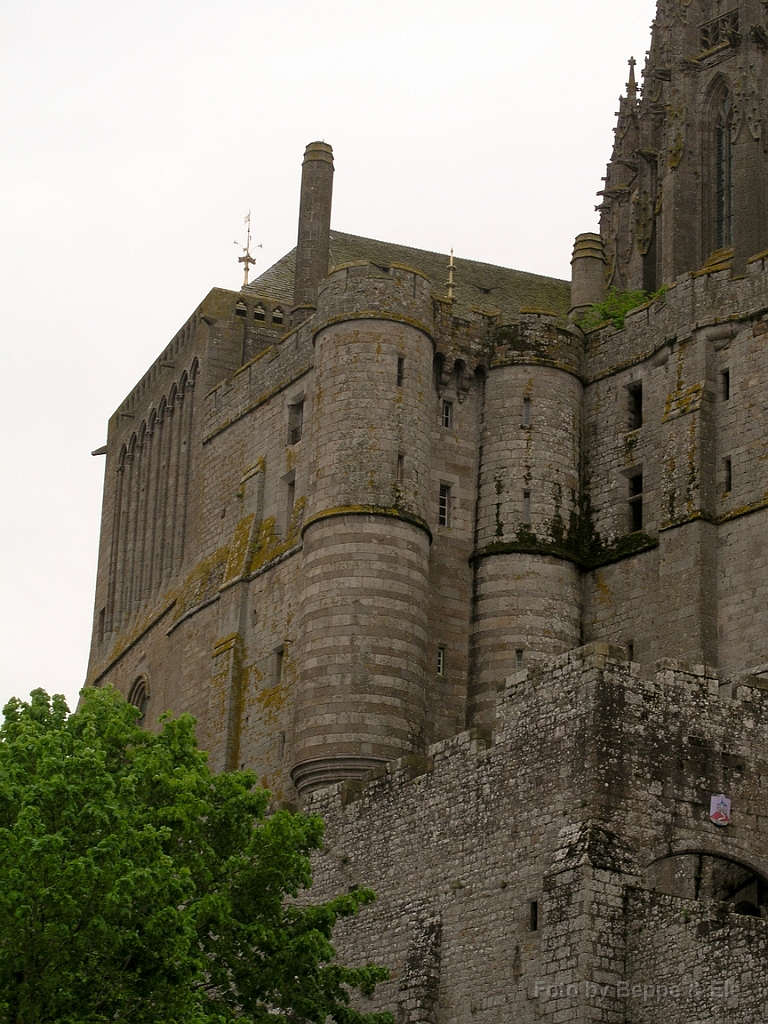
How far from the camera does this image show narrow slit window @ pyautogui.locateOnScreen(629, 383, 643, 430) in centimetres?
5241

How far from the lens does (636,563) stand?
50.4 m

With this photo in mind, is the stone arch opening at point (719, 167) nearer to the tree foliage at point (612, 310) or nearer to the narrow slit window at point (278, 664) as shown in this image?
the tree foliage at point (612, 310)

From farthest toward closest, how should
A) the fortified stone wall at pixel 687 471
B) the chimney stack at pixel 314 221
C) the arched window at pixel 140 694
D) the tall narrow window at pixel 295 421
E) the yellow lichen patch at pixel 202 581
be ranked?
the arched window at pixel 140 694 < the chimney stack at pixel 314 221 < the yellow lichen patch at pixel 202 581 < the tall narrow window at pixel 295 421 < the fortified stone wall at pixel 687 471

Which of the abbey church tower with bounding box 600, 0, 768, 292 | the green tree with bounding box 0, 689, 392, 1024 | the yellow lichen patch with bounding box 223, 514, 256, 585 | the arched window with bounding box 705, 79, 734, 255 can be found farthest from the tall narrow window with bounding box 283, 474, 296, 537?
the green tree with bounding box 0, 689, 392, 1024

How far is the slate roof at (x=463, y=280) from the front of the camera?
207 feet

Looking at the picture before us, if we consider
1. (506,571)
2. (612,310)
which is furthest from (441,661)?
(612,310)

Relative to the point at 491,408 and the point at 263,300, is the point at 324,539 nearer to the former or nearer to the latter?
the point at 491,408

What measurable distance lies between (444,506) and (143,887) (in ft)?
74.2

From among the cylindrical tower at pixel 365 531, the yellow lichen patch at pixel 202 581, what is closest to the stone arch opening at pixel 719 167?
the cylindrical tower at pixel 365 531

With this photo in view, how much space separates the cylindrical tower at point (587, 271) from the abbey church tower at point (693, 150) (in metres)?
2.59

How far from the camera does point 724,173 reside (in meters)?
64.8

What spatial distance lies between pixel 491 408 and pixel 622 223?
17152mm

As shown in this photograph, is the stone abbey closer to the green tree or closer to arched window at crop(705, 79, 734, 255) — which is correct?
arched window at crop(705, 79, 734, 255)

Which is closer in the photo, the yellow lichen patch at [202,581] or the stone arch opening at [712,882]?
the stone arch opening at [712,882]
